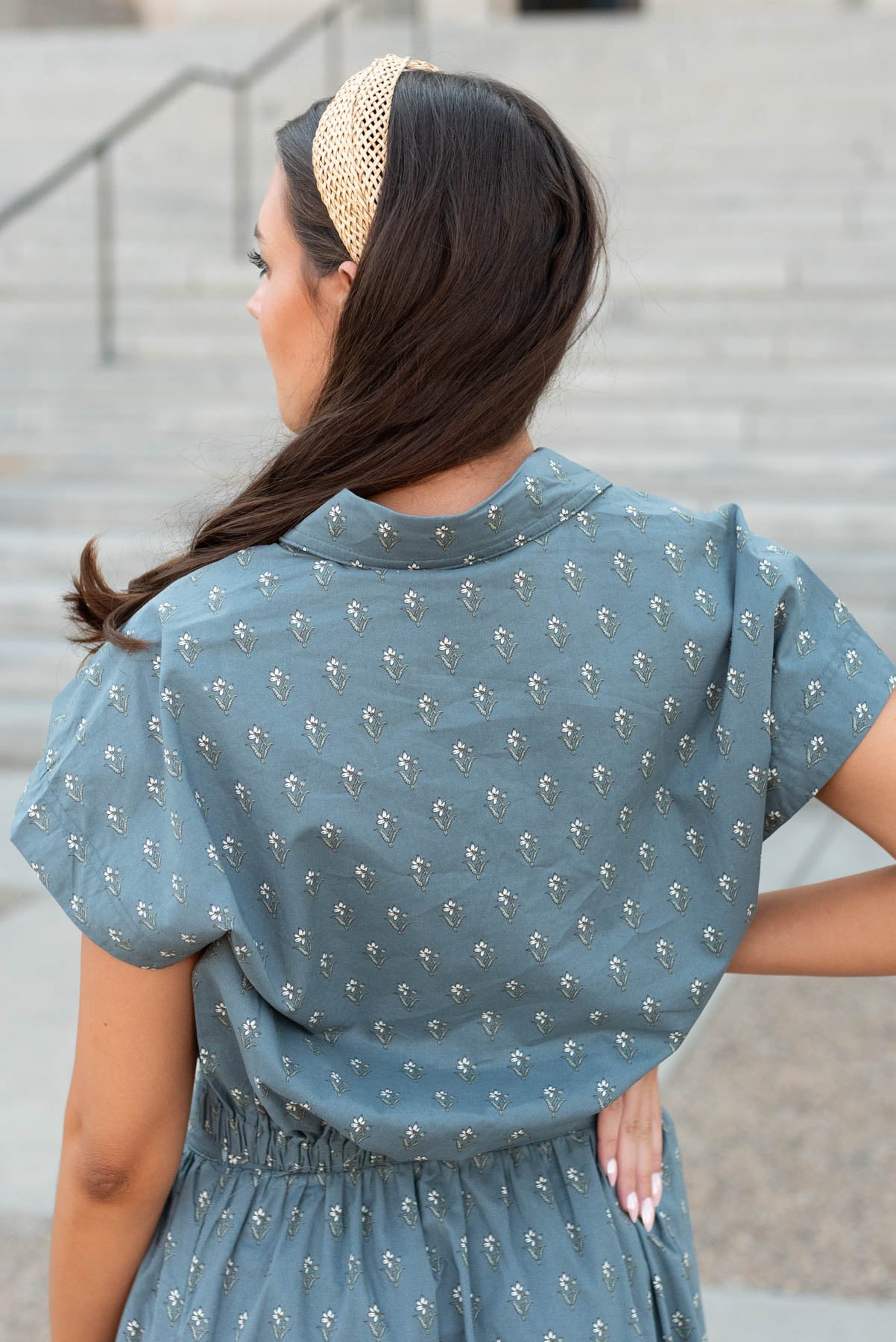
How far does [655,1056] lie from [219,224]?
1146cm

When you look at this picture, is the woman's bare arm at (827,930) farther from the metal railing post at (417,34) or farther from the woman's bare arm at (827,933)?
the metal railing post at (417,34)

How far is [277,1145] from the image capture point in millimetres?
1336

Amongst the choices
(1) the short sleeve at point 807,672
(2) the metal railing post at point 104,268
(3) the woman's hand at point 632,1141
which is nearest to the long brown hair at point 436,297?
(1) the short sleeve at point 807,672

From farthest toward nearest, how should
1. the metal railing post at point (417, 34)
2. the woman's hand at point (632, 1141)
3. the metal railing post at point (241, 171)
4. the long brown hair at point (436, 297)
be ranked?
1. the metal railing post at point (417, 34)
2. the metal railing post at point (241, 171)
3. the woman's hand at point (632, 1141)
4. the long brown hair at point (436, 297)

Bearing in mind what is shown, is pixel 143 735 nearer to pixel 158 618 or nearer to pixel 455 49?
pixel 158 618

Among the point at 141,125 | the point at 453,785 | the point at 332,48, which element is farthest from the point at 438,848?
the point at 332,48

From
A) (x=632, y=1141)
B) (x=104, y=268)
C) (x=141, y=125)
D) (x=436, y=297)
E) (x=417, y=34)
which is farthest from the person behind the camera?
(x=417, y=34)

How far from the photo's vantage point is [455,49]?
47.1ft

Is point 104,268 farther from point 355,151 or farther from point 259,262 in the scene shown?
point 355,151

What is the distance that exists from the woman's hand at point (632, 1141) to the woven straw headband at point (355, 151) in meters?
0.79

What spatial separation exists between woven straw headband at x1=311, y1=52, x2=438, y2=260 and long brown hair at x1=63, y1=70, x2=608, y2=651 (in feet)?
0.04

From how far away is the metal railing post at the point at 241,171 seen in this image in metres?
11.1

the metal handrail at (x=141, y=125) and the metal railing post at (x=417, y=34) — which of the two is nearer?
the metal handrail at (x=141, y=125)

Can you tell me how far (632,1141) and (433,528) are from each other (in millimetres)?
616
